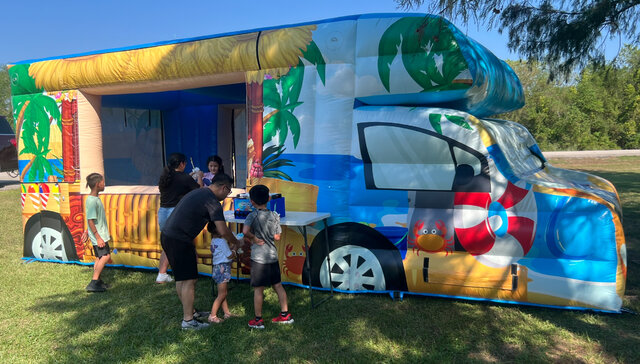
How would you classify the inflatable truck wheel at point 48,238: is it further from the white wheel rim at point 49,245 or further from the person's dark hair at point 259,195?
the person's dark hair at point 259,195

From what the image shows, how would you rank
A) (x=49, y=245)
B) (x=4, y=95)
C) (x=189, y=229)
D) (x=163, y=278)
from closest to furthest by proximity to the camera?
(x=189, y=229), (x=163, y=278), (x=49, y=245), (x=4, y=95)

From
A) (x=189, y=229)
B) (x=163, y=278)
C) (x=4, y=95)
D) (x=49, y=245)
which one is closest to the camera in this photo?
(x=189, y=229)

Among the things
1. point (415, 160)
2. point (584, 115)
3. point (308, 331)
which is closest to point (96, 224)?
point (308, 331)

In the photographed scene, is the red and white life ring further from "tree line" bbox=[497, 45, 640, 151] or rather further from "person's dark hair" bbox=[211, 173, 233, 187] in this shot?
"tree line" bbox=[497, 45, 640, 151]

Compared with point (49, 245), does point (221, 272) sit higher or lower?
higher

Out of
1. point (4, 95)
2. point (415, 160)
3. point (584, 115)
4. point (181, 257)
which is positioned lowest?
point (181, 257)

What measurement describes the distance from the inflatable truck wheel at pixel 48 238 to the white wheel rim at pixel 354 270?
11.8 feet

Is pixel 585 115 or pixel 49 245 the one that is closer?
pixel 49 245

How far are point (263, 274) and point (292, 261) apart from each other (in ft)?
3.45

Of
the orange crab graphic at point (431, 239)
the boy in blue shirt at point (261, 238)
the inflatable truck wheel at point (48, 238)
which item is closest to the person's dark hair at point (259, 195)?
the boy in blue shirt at point (261, 238)

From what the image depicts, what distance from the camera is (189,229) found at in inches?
139

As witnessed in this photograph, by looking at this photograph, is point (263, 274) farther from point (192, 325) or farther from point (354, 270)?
point (354, 270)

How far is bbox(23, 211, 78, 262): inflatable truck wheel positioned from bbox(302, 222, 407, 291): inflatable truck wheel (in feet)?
11.4

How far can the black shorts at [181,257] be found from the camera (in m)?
3.54
